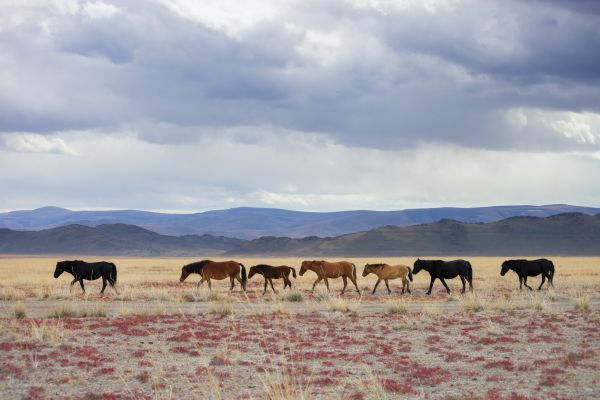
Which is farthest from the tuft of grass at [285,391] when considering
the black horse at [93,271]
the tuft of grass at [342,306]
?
the black horse at [93,271]

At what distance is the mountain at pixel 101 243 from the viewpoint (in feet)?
548

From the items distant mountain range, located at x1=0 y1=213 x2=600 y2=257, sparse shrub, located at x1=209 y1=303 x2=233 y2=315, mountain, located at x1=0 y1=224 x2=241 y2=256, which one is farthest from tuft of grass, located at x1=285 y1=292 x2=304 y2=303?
mountain, located at x1=0 y1=224 x2=241 y2=256

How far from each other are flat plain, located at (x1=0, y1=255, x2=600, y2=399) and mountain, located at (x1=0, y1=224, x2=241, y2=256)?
474 ft

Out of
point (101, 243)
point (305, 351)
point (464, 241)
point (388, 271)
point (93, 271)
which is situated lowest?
point (305, 351)

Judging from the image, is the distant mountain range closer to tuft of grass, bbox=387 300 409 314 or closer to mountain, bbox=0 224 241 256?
mountain, bbox=0 224 241 256

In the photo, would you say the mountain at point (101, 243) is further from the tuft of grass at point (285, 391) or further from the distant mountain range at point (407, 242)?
the tuft of grass at point (285, 391)

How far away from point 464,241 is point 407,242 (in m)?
12.3

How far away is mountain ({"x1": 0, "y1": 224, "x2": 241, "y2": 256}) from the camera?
167000mm

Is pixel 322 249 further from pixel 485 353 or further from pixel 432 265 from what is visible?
pixel 485 353

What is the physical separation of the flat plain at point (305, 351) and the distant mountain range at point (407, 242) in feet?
364

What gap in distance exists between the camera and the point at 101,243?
172 metres

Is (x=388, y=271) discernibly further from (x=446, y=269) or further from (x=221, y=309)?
(x=221, y=309)

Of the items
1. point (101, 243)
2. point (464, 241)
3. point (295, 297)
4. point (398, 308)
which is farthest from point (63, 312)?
point (101, 243)

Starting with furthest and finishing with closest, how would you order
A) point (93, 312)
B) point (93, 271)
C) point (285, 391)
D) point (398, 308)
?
point (93, 271) → point (398, 308) → point (93, 312) → point (285, 391)
